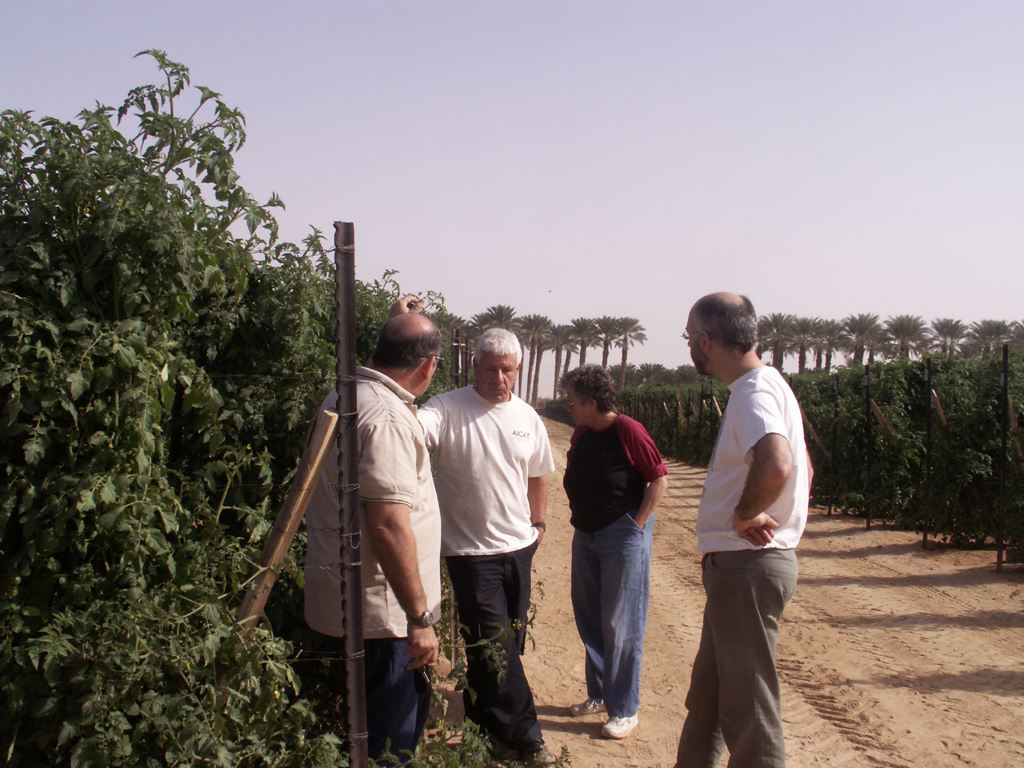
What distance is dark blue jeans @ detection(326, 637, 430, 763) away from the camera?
259 centimetres

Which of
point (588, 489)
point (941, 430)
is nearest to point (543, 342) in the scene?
point (941, 430)

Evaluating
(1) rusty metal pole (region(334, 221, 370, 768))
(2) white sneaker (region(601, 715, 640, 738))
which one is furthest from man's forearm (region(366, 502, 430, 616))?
(2) white sneaker (region(601, 715, 640, 738))

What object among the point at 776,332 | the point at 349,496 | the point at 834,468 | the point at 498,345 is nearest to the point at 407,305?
the point at 498,345

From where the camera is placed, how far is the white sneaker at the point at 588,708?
14.5 ft

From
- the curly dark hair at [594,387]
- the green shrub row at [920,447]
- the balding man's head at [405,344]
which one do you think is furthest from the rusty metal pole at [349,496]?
the green shrub row at [920,447]

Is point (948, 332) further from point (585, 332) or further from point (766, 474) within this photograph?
point (766, 474)

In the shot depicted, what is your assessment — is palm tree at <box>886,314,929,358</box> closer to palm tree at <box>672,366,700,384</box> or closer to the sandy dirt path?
palm tree at <box>672,366,700,384</box>

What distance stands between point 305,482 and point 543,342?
58752 millimetres

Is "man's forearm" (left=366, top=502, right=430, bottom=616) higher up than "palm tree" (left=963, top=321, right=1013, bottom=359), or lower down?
lower down

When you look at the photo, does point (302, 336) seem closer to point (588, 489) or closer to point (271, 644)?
point (271, 644)

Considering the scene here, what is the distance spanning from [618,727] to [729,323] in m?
2.38

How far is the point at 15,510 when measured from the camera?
2199 millimetres

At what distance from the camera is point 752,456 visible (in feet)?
8.70

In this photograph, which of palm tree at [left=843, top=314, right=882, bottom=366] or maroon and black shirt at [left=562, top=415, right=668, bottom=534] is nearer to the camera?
maroon and black shirt at [left=562, top=415, right=668, bottom=534]
